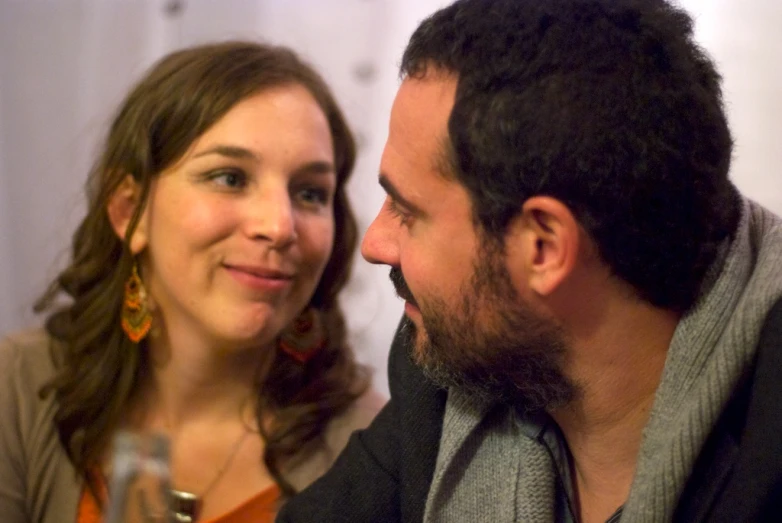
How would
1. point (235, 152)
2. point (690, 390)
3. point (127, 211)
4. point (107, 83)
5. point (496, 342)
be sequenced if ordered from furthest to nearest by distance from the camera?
Answer: point (107, 83) → point (127, 211) → point (235, 152) → point (496, 342) → point (690, 390)

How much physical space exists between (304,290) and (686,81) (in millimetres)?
650

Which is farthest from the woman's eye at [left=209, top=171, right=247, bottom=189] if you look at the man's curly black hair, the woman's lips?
the man's curly black hair

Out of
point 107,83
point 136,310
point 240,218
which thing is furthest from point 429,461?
point 107,83

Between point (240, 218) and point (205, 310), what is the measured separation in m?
0.14

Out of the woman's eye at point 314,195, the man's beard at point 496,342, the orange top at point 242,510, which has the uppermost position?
the woman's eye at point 314,195

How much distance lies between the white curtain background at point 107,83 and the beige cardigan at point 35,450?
0.97ft

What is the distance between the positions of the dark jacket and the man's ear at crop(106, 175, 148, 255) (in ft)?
1.45

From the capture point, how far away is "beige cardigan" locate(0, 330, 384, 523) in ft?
3.83

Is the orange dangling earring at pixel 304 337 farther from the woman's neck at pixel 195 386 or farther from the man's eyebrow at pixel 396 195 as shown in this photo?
the man's eyebrow at pixel 396 195

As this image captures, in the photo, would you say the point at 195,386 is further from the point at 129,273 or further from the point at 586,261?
the point at 586,261

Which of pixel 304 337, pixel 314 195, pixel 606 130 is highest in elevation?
pixel 606 130

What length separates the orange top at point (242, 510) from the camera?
116 cm

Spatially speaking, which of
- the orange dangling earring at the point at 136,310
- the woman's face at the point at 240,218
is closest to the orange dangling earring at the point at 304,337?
the woman's face at the point at 240,218

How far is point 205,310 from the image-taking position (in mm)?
1148
